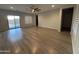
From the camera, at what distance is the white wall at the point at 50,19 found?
156 cm

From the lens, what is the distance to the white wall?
156cm

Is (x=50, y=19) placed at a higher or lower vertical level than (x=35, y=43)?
higher

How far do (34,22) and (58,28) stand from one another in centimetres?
60

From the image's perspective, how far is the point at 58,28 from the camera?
166 cm

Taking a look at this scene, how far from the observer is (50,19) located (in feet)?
5.41

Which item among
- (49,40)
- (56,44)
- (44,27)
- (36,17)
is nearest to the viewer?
(36,17)

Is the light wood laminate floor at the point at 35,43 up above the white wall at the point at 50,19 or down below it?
below

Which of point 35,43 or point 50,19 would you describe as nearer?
point 50,19

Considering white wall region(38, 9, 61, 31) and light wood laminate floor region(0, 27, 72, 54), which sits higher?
white wall region(38, 9, 61, 31)
